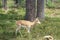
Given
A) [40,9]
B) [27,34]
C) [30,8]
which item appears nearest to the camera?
[27,34]

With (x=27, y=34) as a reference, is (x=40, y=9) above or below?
above

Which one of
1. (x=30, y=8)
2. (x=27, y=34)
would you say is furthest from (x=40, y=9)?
(x=27, y=34)

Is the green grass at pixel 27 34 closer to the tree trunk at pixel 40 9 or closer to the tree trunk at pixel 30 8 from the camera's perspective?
the tree trunk at pixel 30 8

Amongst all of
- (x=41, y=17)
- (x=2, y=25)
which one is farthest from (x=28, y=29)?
(x=41, y=17)

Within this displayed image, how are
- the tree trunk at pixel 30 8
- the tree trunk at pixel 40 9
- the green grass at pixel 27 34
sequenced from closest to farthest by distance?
1. the green grass at pixel 27 34
2. the tree trunk at pixel 30 8
3. the tree trunk at pixel 40 9

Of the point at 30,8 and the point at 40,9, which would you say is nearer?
the point at 30,8

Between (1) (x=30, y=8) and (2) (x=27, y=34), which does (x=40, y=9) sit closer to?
(1) (x=30, y=8)

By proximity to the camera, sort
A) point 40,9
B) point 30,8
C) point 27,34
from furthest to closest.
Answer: point 40,9, point 30,8, point 27,34

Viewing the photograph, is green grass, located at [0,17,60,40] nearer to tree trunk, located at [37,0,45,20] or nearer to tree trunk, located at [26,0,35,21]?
tree trunk, located at [26,0,35,21]

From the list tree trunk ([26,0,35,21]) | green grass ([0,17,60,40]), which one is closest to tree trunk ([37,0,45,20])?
tree trunk ([26,0,35,21])

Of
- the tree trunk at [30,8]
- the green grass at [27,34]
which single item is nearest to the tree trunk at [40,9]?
the tree trunk at [30,8]

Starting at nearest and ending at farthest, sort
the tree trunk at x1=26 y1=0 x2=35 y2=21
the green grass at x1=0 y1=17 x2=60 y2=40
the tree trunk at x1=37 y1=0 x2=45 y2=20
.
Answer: the green grass at x1=0 y1=17 x2=60 y2=40 < the tree trunk at x1=26 y1=0 x2=35 y2=21 < the tree trunk at x1=37 y1=0 x2=45 y2=20

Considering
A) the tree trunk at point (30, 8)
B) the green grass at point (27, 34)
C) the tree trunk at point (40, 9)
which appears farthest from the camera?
the tree trunk at point (40, 9)

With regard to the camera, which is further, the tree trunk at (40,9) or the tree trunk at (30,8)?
the tree trunk at (40,9)
